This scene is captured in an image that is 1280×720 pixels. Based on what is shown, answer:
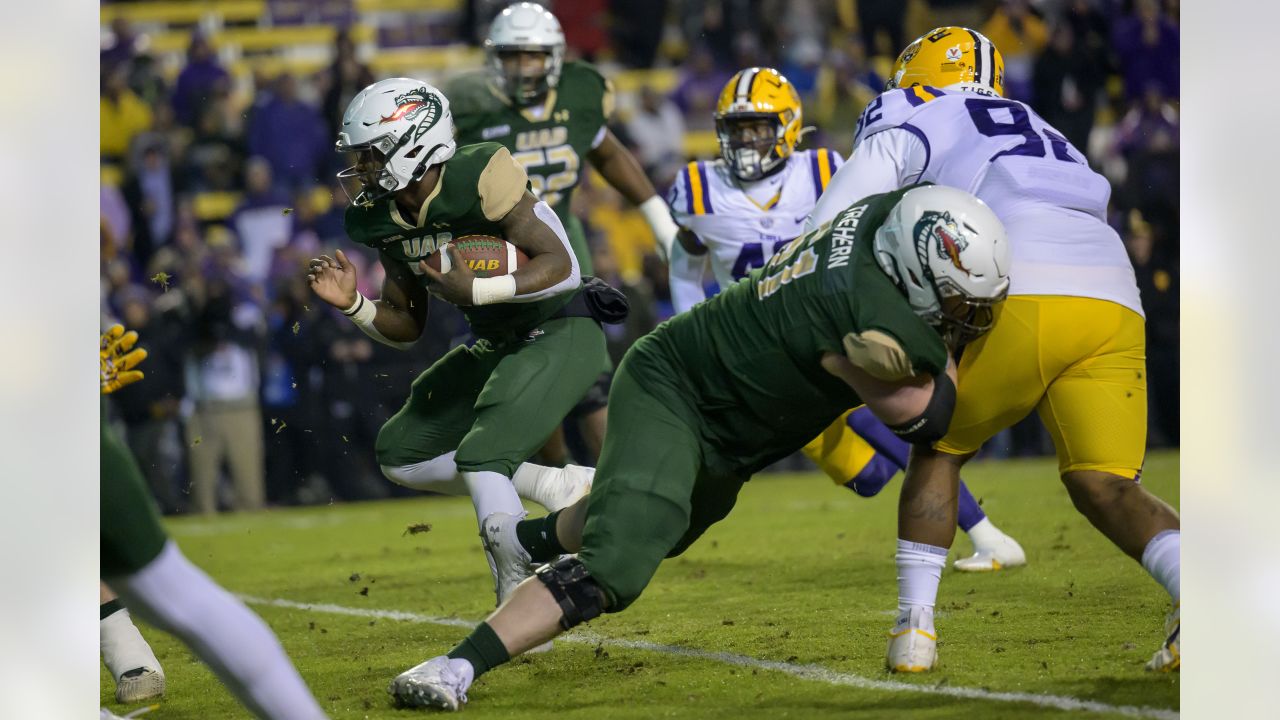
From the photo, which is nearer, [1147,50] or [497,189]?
[497,189]

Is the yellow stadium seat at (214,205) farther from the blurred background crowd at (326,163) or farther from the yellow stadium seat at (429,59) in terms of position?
the yellow stadium seat at (429,59)

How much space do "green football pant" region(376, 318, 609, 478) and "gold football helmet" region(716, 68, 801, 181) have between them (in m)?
1.23

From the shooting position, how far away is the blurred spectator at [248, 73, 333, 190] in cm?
800

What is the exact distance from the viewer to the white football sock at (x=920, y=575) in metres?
3.09

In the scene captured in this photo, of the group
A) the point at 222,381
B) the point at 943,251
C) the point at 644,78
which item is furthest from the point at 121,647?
the point at 644,78

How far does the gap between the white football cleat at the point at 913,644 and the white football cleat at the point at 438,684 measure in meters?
0.87

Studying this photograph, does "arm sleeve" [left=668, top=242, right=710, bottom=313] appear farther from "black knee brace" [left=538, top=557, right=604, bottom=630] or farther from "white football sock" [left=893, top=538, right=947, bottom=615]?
"black knee brace" [left=538, top=557, right=604, bottom=630]

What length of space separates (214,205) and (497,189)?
493 centimetres

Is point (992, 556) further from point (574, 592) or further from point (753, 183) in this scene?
point (574, 592)

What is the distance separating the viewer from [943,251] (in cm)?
272

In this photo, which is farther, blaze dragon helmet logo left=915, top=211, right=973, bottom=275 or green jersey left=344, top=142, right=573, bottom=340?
green jersey left=344, top=142, right=573, bottom=340

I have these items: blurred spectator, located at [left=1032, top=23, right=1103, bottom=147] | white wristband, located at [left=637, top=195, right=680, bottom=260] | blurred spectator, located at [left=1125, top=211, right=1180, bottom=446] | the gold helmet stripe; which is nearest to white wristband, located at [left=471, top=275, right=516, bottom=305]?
the gold helmet stripe
